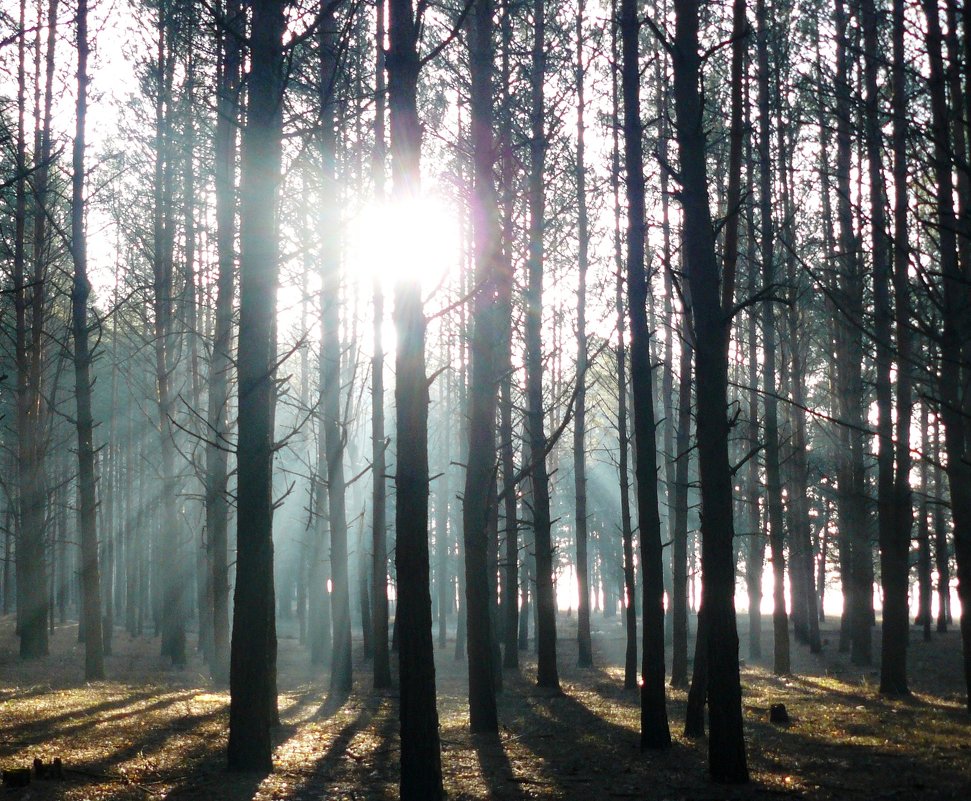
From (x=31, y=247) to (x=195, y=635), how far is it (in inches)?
729

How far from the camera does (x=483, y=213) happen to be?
11.9 metres

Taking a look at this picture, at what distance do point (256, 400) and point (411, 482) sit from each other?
229 cm

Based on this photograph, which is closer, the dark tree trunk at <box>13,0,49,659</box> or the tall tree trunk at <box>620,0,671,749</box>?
the tall tree trunk at <box>620,0,671,749</box>

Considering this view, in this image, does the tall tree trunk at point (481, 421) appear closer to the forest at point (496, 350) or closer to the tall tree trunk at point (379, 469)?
the forest at point (496, 350)

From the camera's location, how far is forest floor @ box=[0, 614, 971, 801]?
744cm

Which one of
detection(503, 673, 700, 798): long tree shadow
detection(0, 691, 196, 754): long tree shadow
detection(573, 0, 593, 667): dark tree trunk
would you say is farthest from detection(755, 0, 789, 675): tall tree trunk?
detection(0, 691, 196, 754): long tree shadow

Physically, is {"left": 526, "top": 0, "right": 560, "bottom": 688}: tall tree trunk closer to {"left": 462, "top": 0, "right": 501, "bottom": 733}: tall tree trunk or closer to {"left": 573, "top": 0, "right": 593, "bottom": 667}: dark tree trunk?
{"left": 573, "top": 0, "right": 593, "bottom": 667}: dark tree trunk

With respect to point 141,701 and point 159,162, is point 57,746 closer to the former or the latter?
point 141,701

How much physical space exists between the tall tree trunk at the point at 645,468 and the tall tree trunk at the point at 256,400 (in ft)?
12.4

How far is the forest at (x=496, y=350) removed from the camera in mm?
7691

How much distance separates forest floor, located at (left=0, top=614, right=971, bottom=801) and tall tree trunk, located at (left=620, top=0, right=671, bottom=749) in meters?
0.51

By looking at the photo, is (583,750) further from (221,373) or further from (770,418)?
(770,418)

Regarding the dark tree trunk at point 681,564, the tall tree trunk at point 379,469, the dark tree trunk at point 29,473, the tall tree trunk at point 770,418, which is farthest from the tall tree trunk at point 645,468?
the dark tree trunk at point 29,473

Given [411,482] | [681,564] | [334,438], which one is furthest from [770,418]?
[411,482]
